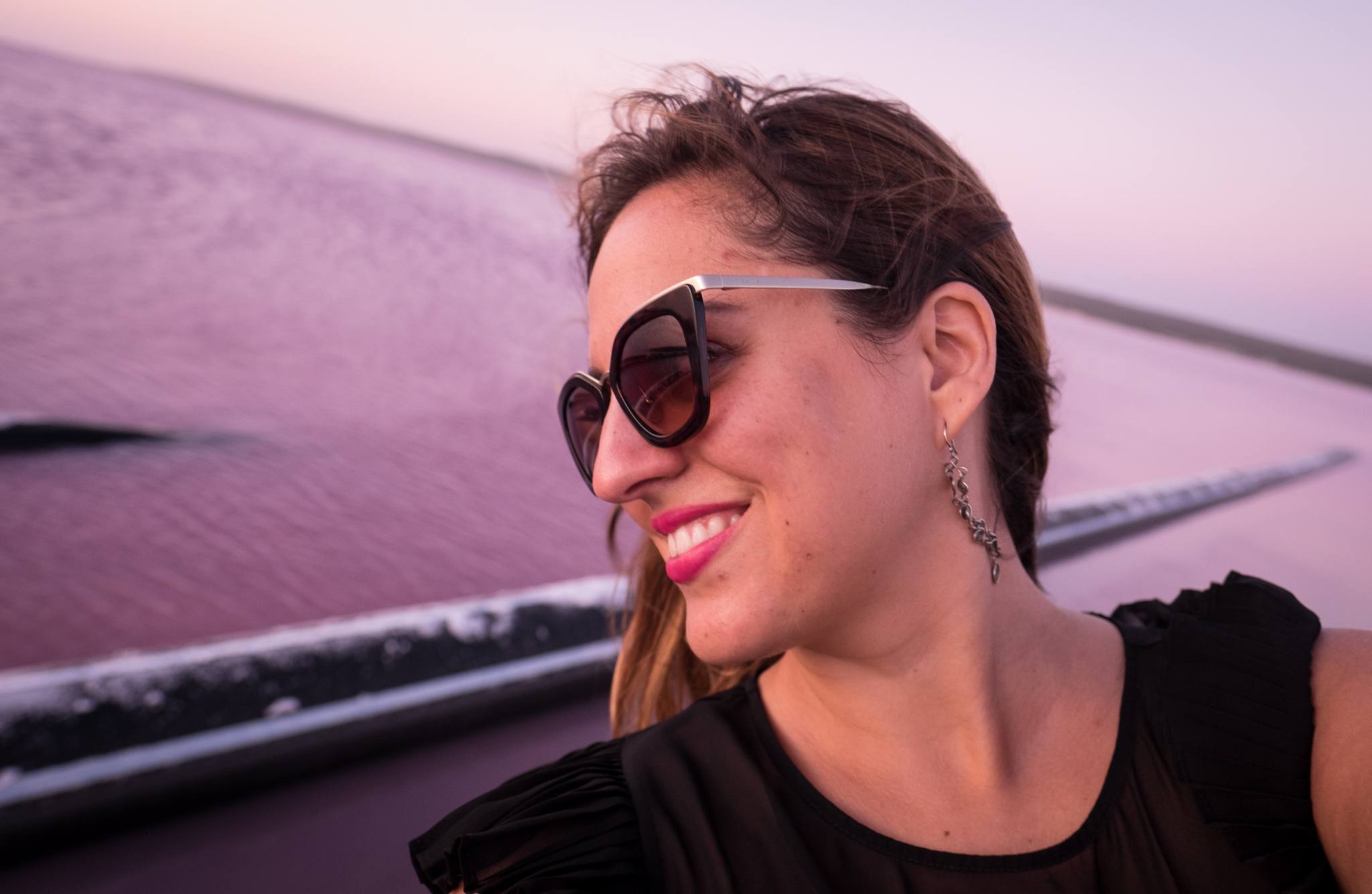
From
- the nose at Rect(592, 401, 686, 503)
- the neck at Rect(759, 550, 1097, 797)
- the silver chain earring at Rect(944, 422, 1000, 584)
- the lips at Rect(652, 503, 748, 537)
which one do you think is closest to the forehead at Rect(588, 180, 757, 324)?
the nose at Rect(592, 401, 686, 503)

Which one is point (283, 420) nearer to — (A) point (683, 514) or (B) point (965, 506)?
(A) point (683, 514)

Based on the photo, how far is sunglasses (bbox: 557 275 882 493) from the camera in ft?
3.47

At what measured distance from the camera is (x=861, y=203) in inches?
48.3

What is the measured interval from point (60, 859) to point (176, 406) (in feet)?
9.20

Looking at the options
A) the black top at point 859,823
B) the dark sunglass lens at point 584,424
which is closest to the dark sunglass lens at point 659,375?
the dark sunglass lens at point 584,424

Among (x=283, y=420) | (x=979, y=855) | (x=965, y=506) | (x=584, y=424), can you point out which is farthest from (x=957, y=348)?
(x=283, y=420)

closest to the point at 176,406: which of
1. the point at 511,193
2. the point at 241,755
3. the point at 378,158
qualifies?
the point at 241,755

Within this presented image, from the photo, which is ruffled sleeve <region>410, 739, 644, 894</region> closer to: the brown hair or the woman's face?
the woman's face

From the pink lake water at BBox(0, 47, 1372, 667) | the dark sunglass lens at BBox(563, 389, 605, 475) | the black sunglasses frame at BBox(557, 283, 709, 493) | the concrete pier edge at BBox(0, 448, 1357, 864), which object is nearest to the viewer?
the black sunglasses frame at BBox(557, 283, 709, 493)

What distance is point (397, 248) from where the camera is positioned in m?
6.98

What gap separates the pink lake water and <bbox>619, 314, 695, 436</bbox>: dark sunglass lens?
80 centimetres

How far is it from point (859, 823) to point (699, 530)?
0.51 m

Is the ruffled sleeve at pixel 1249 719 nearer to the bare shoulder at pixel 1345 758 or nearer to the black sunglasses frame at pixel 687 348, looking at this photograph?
the bare shoulder at pixel 1345 758

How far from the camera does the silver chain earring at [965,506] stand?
1.24m
